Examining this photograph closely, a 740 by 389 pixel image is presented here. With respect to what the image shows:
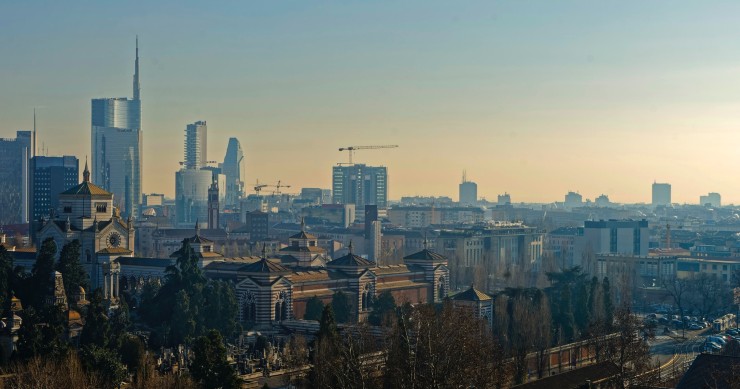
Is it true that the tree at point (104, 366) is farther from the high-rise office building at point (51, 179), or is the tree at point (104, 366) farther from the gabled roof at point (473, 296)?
the high-rise office building at point (51, 179)

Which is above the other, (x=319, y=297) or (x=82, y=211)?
(x=82, y=211)

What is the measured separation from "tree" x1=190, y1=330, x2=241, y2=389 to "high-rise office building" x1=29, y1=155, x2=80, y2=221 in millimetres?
87376

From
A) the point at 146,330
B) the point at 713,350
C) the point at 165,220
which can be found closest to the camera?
the point at 146,330

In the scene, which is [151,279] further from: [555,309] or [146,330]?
[555,309]

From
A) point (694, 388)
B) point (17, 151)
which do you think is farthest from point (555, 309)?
Answer: point (17, 151)

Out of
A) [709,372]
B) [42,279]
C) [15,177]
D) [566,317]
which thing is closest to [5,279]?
[42,279]

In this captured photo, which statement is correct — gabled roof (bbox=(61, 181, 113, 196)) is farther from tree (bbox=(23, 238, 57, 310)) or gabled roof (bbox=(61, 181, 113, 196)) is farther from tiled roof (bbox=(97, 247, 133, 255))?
tree (bbox=(23, 238, 57, 310))

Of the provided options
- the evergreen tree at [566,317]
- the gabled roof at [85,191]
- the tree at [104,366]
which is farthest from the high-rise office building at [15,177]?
the tree at [104,366]

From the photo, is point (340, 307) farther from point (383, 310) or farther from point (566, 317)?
point (566, 317)

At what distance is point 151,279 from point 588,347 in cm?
2321

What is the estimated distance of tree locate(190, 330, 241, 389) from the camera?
3525 centimetres

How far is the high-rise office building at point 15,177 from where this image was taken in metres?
163

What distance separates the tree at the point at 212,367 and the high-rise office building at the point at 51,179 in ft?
287

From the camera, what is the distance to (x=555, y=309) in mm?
60125
